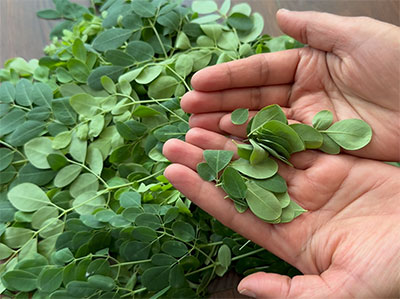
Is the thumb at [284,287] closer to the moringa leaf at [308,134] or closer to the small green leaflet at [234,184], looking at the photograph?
the small green leaflet at [234,184]

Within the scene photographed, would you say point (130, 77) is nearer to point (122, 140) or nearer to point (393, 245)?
point (122, 140)

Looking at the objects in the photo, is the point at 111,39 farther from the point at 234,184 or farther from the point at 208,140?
the point at 234,184

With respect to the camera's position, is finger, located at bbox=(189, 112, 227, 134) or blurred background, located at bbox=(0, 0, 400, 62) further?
blurred background, located at bbox=(0, 0, 400, 62)

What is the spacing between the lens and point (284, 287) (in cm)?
60

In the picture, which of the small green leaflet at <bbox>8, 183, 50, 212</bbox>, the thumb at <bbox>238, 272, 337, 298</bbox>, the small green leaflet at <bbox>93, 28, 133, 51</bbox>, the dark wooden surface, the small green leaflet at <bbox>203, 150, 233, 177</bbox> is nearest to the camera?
the thumb at <bbox>238, 272, 337, 298</bbox>

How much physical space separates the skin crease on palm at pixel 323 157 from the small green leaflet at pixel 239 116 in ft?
0.07

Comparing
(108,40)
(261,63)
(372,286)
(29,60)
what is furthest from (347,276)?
(29,60)

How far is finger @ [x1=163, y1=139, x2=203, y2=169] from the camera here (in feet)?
2.35

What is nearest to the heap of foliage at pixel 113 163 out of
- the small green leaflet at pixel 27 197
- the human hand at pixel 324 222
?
the small green leaflet at pixel 27 197

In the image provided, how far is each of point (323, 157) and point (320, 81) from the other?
0.18 metres

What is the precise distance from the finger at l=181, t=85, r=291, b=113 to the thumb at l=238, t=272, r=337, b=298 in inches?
13.4

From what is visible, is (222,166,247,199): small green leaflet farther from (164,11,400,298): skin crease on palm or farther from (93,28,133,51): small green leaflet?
(93,28,133,51): small green leaflet

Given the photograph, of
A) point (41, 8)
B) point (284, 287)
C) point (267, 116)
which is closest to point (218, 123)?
point (267, 116)

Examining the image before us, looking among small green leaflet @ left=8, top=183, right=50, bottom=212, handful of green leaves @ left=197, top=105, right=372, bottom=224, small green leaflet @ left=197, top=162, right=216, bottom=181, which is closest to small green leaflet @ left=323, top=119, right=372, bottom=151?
handful of green leaves @ left=197, top=105, right=372, bottom=224
